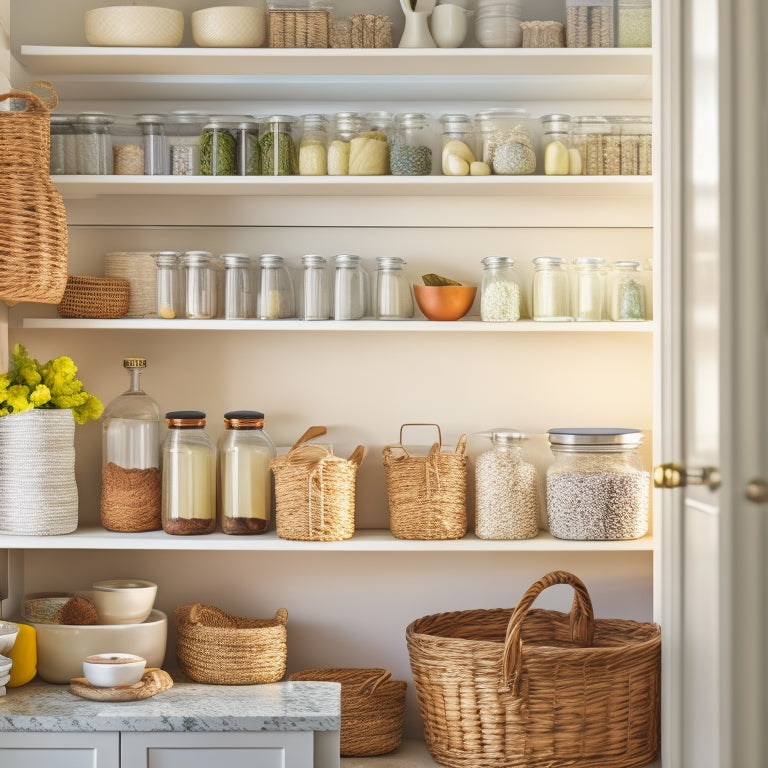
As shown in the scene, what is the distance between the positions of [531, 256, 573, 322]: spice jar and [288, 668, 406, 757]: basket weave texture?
852mm

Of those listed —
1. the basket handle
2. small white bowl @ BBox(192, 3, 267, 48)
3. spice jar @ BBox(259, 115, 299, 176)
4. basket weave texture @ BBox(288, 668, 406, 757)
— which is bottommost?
basket weave texture @ BBox(288, 668, 406, 757)

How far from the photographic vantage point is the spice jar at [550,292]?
2.17 meters

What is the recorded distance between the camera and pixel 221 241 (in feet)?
7.76

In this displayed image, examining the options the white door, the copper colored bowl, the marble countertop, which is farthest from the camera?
the copper colored bowl

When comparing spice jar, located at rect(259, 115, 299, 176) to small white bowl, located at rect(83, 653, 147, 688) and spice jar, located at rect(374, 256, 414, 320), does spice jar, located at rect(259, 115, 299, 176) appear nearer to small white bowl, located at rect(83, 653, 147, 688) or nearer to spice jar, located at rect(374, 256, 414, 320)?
spice jar, located at rect(374, 256, 414, 320)

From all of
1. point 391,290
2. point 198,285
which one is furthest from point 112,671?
point 391,290

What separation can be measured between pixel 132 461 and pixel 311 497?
1.38ft

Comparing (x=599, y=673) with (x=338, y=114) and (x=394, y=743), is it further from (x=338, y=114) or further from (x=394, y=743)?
(x=338, y=114)

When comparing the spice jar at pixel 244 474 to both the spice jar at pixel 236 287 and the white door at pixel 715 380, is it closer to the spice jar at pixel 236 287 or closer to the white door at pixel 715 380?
the spice jar at pixel 236 287

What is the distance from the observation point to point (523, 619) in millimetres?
1867

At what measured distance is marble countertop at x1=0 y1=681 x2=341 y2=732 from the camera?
1.80 metres

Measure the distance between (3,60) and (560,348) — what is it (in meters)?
1.42

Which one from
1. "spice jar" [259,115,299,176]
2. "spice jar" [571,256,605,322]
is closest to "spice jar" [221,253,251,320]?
"spice jar" [259,115,299,176]

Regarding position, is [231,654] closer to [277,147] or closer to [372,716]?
[372,716]
